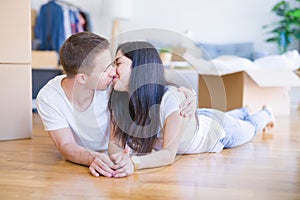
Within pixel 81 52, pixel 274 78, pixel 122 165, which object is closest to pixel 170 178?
pixel 122 165

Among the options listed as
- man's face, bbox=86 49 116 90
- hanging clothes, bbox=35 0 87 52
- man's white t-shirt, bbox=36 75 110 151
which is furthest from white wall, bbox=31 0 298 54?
man's face, bbox=86 49 116 90

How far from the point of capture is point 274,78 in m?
2.14

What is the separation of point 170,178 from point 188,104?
207 mm

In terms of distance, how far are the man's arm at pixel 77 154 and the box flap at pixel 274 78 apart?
3.89ft

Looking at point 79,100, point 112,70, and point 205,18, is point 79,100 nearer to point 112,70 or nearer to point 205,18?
point 112,70

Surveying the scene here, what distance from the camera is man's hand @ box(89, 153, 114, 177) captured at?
1.03 meters

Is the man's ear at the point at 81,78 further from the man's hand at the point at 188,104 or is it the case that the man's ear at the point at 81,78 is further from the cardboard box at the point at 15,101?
the cardboard box at the point at 15,101

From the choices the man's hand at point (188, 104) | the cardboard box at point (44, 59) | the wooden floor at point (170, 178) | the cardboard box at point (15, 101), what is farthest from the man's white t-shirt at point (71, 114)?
the cardboard box at point (44, 59)

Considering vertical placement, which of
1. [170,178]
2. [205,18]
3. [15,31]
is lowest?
[170,178]

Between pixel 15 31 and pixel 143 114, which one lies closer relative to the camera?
pixel 143 114

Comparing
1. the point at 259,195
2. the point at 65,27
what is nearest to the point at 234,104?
the point at 259,195

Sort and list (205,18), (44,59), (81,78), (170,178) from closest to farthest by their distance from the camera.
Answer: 1. (170,178)
2. (81,78)
3. (44,59)
4. (205,18)

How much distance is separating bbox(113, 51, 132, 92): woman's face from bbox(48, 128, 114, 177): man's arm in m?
0.20

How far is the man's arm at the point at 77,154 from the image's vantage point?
106cm
